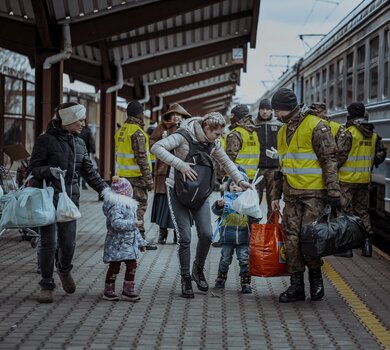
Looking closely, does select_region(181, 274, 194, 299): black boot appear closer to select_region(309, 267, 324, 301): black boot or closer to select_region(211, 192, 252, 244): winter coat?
select_region(211, 192, 252, 244): winter coat

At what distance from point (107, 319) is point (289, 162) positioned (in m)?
2.15

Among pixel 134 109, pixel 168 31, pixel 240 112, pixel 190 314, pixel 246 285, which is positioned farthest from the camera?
pixel 168 31

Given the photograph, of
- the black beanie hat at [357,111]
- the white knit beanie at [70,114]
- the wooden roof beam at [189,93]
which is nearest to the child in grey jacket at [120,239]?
the white knit beanie at [70,114]

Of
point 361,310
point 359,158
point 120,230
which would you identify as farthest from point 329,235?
point 359,158

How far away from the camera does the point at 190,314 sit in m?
7.20

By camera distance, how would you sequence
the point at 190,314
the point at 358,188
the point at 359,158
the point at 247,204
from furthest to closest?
1. the point at 358,188
2. the point at 359,158
3. the point at 247,204
4. the point at 190,314

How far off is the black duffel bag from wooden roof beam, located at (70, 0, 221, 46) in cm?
835

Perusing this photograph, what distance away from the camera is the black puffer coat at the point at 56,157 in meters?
7.64

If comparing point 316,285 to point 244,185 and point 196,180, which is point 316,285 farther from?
point 196,180

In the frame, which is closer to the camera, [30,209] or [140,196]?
[30,209]

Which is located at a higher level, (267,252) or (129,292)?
(267,252)

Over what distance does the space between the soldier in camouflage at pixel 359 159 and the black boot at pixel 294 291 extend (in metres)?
3.21

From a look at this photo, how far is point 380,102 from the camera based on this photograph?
39.9ft

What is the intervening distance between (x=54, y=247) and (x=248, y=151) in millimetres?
4469
